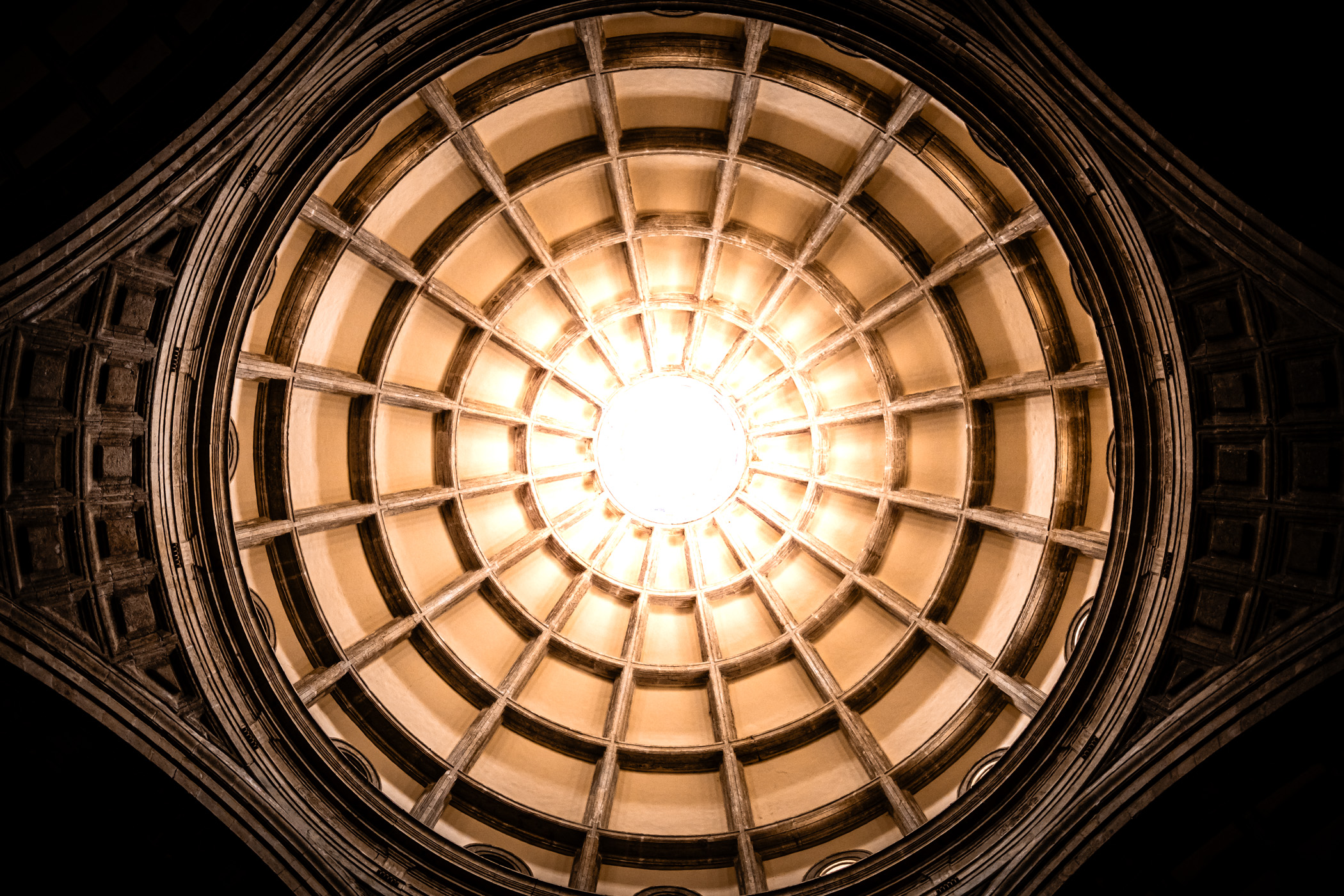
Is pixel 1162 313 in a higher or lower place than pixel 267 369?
lower

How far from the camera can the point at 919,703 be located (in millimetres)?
18031

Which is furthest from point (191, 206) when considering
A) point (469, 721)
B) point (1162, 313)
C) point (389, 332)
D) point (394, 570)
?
point (1162, 313)

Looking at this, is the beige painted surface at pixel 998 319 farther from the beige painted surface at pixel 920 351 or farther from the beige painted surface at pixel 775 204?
the beige painted surface at pixel 775 204

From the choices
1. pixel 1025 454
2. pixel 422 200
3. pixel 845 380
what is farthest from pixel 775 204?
pixel 1025 454

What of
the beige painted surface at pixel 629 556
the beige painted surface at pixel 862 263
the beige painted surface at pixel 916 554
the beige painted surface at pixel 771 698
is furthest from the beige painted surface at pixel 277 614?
the beige painted surface at pixel 862 263

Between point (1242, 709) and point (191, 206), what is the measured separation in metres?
17.0

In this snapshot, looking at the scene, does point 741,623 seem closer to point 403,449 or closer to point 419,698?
point 419,698

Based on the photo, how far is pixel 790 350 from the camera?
20484 millimetres

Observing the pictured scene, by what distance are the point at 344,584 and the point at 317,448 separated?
117 inches

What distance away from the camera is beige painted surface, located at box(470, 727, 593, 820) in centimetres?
1775

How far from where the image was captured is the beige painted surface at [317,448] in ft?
53.5

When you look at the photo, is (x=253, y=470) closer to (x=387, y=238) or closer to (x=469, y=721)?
(x=387, y=238)

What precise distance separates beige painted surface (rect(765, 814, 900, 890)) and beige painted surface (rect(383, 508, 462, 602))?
9.51 metres

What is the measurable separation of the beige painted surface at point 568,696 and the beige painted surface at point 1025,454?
33.5 ft
